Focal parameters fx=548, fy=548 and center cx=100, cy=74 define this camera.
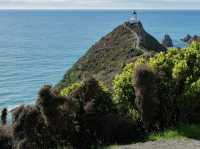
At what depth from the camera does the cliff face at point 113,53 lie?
6843 cm

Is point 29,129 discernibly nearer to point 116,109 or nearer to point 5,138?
point 5,138

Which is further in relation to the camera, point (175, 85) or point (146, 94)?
point (175, 85)

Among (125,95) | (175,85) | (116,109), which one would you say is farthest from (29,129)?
(175,85)

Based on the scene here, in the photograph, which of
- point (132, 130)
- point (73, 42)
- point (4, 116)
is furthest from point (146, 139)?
point (73, 42)

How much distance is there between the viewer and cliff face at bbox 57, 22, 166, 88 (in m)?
68.4

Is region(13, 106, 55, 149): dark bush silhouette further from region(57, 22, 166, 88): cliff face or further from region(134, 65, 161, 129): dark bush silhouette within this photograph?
region(57, 22, 166, 88): cliff face

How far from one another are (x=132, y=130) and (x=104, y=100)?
1982mm

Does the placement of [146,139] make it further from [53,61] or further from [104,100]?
[53,61]

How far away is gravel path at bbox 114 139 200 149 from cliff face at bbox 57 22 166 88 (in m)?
41.8

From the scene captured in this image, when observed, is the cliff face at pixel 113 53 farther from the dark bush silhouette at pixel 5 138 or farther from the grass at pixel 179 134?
the grass at pixel 179 134

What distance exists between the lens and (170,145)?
1920 cm

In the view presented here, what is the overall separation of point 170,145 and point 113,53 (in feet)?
187

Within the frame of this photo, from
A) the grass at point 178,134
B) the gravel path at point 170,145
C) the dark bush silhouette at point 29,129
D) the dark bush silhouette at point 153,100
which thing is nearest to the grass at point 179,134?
the grass at point 178,134

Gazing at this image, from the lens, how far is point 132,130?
21.7 meters
